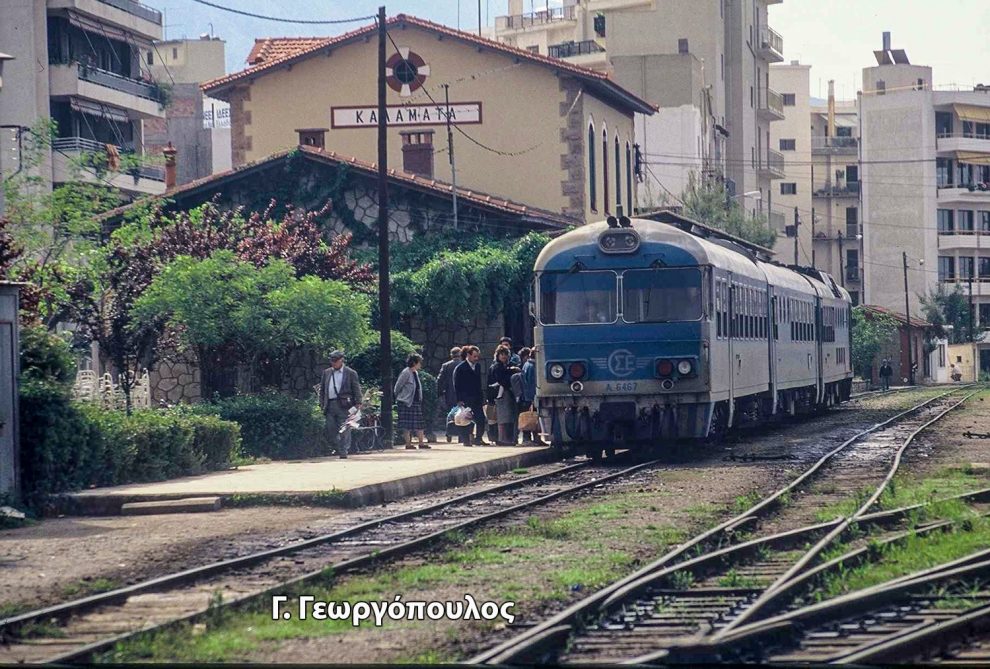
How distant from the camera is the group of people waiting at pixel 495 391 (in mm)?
→ 25797

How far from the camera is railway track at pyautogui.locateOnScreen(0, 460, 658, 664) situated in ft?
29.5

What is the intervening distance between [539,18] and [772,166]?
24700mm

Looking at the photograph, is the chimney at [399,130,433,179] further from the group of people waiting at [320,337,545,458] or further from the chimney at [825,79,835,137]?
the chimney at [825,79,835,137]

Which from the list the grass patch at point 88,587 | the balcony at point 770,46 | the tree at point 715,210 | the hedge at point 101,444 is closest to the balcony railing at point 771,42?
the balcony at point 770,46

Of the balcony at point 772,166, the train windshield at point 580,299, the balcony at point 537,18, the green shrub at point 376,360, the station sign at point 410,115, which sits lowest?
the green shrub at point 376,360

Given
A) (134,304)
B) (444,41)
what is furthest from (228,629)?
(444,41)

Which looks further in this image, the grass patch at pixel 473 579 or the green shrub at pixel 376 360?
the green shrub at pixel 376 360

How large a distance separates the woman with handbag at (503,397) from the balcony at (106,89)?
32680 mm

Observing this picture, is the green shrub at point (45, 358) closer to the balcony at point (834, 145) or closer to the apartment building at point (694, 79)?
the apartment building at point (694, 79)

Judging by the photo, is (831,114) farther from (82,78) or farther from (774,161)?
(82,78)

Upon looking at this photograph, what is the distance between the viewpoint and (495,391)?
26.5 metres

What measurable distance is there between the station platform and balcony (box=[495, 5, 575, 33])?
8688 centimetres

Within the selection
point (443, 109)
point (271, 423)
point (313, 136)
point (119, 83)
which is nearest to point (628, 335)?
point (271, 423)

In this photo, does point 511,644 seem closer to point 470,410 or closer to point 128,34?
point 470,410
